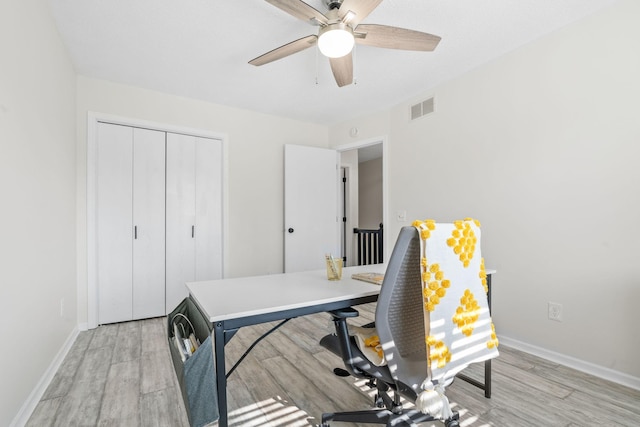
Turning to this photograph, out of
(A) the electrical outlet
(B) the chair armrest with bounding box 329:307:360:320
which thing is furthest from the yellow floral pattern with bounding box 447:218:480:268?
(A) the electrical outlet

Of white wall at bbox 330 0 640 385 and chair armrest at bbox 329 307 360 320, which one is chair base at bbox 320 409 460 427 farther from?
white wall at bbox 330 0 640 385

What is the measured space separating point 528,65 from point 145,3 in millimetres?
2853

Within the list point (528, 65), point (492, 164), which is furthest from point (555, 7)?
point (492, 164)

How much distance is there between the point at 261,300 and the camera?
1310 mm

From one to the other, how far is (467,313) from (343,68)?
72.3 inches

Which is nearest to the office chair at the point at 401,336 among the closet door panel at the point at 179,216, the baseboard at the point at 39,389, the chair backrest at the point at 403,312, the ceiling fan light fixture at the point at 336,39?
Result: the chair backrest at the point at 403,312

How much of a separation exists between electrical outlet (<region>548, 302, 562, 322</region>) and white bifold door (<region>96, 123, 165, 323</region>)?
12.0ft

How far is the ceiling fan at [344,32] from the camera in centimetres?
171

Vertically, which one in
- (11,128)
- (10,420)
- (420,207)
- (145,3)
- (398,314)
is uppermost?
(145,3)

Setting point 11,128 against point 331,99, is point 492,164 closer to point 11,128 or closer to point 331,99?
point 331,99

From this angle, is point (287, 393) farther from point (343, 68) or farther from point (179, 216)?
point (179, 216)

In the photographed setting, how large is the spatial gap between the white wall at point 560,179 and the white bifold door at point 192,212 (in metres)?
2.62

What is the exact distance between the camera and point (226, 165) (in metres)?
3.85

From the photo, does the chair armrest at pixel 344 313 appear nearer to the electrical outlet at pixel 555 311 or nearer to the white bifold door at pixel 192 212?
the electrical outlet at pixel 555 311
